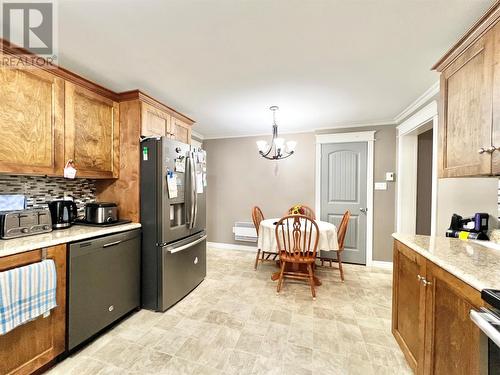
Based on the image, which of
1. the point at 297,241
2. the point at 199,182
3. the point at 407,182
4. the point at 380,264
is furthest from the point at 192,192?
the point at 380,264

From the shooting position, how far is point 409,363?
4.63 feet

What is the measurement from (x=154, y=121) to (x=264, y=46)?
4.87 feet

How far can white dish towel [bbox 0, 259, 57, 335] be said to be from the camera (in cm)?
117

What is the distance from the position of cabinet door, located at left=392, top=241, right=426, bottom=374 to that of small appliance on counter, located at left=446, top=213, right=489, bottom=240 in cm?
47

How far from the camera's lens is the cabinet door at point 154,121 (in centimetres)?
226

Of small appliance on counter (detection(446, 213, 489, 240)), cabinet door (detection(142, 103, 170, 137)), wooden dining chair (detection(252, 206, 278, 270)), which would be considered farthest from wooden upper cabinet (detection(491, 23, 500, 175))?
cabinet door (detection(142, 103, 170, 137))

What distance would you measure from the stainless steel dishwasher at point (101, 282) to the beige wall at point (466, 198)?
2952 mm

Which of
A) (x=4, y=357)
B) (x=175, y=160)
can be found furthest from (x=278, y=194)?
(x=4, y=357)

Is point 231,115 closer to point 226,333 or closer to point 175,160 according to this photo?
point 175,160

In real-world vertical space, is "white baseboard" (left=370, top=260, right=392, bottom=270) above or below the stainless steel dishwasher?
below

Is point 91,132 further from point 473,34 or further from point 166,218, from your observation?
point 473,34

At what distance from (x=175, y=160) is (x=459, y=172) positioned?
2.35 m

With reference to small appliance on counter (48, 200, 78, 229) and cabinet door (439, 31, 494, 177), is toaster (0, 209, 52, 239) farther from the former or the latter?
cabinet door (439, 31, 494, 177)

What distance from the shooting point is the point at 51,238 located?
147 cm
